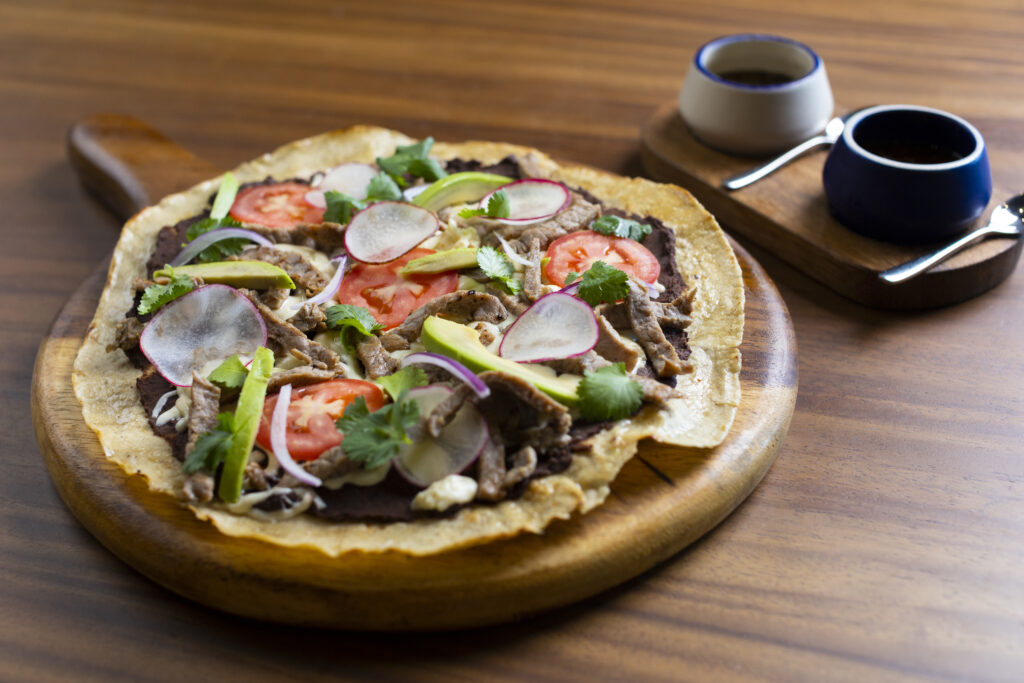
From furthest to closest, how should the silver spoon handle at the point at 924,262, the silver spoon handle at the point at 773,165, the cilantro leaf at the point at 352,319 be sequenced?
the silver spoon handle at the point at 773,165
the silver spoon handle at the point at 924,262
the cilantro leaf at the point at 352,319

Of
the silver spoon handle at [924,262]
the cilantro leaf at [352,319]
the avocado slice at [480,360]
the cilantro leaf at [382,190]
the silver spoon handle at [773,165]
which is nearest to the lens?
the avocado slice at [480,360]

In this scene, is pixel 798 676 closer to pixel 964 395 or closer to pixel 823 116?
pixel 964 395

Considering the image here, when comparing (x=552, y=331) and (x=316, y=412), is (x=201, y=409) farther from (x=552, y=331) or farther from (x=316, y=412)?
(x=552, y=331)

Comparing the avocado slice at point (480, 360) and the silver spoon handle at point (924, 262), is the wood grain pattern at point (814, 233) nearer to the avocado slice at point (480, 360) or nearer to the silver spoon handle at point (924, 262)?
the silver spoon handle at point (924, 262)

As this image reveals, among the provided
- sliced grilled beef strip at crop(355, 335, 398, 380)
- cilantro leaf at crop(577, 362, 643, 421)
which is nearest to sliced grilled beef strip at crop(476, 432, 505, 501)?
cilantro leaf at crop(577, 362, 643, 421)

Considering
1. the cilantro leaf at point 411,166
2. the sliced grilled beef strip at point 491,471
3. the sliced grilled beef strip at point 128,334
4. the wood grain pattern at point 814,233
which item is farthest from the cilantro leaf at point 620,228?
the sliced grilled beef strip at point 128,334

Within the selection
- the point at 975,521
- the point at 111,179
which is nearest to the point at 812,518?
the point at 975,521

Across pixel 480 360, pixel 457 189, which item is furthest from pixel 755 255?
pixel 480 360
